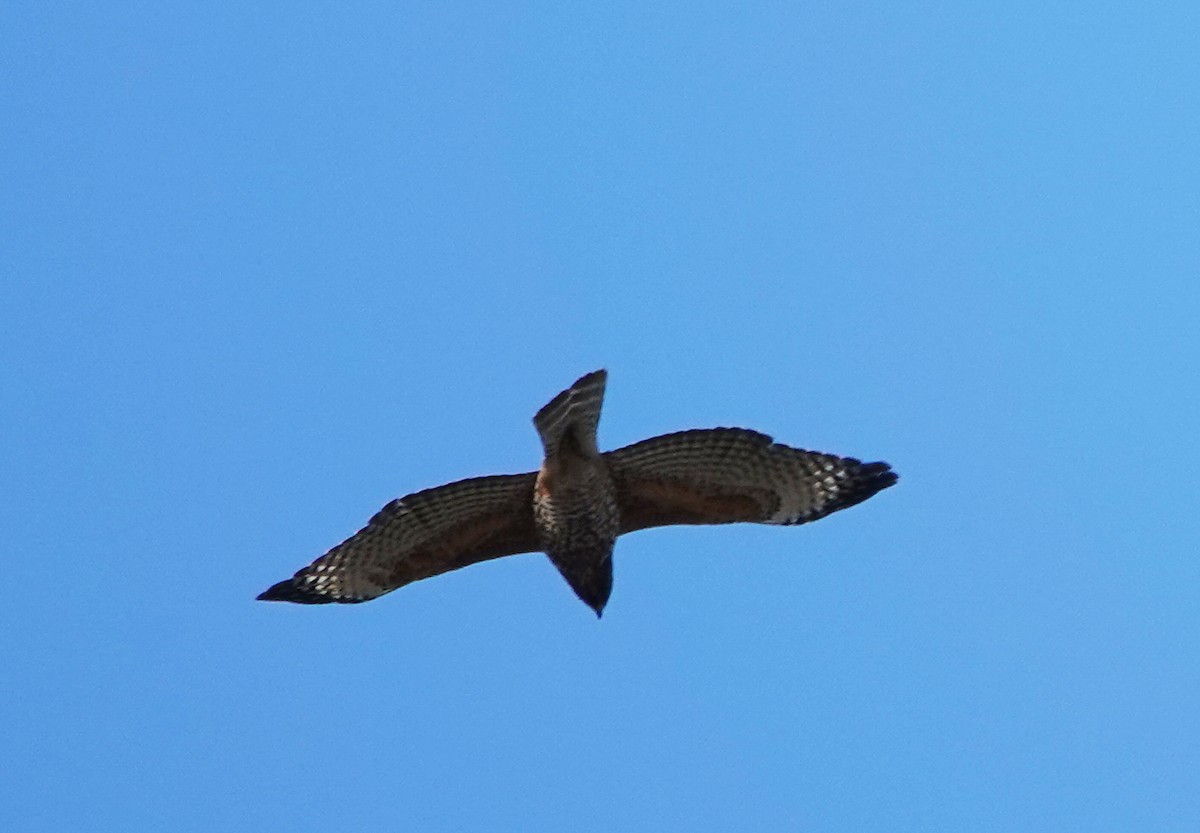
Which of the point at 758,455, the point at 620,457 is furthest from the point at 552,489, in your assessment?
the point at 758,455

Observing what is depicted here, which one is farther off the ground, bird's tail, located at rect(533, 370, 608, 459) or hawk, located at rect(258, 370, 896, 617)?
bird's tail, located at rect(533, 370, 608, 459)

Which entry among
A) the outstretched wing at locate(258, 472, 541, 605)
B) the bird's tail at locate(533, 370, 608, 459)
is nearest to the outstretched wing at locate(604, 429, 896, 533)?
the bird's tail at locate(533, 370, 608, 459)

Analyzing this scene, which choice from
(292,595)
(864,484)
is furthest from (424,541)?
(864,484)

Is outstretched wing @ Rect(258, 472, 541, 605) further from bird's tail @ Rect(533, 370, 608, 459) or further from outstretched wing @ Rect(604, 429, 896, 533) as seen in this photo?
outstretched wing @ Rect(604, 429, 896, 533)

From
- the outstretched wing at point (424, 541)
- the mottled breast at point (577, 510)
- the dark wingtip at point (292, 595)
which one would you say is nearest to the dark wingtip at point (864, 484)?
the mottled breast at point (577, 510)

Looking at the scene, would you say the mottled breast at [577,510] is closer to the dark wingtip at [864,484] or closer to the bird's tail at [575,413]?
the bird's tail at [575,413]

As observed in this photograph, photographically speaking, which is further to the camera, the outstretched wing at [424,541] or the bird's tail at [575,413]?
the outstretched wing at [424,541]
